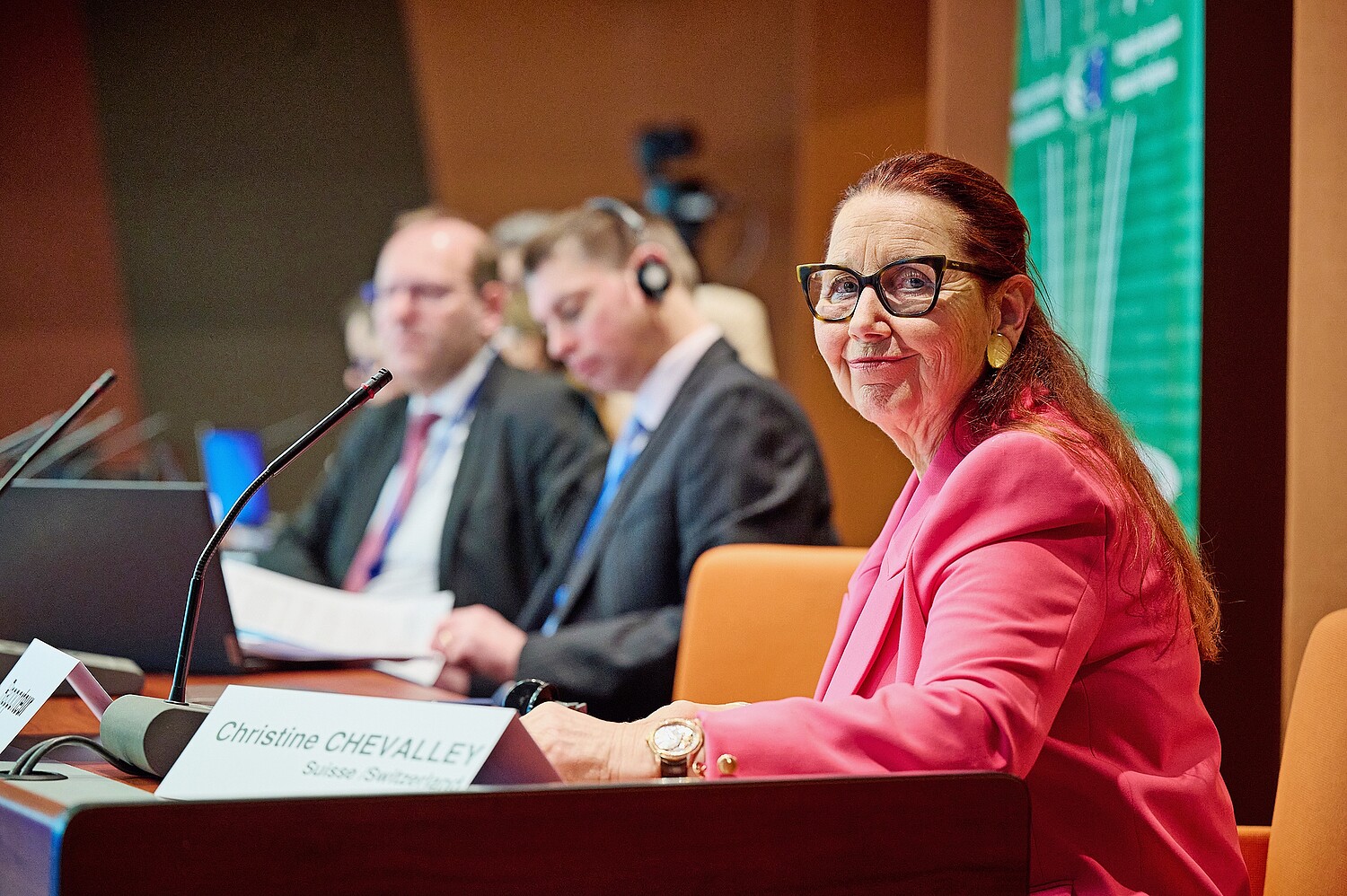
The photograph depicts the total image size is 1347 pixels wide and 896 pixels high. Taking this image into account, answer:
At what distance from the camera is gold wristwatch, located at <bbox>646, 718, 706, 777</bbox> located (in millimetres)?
1000

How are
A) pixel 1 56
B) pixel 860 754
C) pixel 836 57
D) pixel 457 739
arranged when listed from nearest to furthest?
pixel 457 739 → pixel 860 754 → pixel 836 57 → pixel 1 56

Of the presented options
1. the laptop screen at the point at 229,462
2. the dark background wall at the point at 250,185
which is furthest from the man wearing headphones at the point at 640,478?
the dark background wall at the point at 250,185

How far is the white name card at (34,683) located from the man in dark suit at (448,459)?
1.55m

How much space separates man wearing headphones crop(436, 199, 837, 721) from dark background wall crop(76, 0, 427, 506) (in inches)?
142

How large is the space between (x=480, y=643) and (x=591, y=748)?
1.24m

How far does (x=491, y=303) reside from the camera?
139 inches

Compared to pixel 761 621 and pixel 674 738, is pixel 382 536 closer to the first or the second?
pixel 761 621

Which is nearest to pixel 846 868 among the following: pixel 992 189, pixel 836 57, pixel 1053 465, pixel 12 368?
pixel 1053 465

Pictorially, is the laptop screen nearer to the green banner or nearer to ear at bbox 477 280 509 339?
ear at bbox 477 280 509 339

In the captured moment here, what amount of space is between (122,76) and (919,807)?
→ 247 inches

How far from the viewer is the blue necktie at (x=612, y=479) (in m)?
2.65

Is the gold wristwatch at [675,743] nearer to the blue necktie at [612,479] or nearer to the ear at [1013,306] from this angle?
the ear at [1013,306]

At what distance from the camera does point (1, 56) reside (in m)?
6.01

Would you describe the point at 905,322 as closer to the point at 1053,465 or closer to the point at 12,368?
the point at 1053,465
